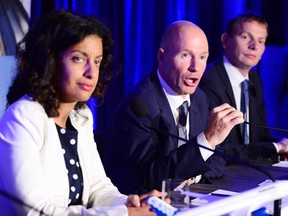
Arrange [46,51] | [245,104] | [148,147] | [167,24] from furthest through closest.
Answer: [167,24] → [245,104] → [148,147] → [46,51]

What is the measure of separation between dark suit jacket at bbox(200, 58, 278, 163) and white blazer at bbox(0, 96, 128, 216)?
102 cm

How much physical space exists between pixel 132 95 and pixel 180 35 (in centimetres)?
34

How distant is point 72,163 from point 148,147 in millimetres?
488

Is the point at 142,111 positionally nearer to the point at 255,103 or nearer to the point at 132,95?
the point at 132,95

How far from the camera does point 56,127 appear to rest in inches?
75.2

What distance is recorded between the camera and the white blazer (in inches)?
66.2

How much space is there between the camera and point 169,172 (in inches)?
89.4

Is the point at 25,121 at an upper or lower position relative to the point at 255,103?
upper

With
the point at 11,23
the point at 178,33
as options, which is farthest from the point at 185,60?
the point at 11,23

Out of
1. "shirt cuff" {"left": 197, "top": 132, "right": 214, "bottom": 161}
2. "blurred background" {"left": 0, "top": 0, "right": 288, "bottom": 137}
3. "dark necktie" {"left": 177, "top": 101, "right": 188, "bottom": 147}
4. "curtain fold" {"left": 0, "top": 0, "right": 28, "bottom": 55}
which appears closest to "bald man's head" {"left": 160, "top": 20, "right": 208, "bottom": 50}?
"dark necktie" {"left": 177, "top": 101, "right": 188, "bottom": 147}

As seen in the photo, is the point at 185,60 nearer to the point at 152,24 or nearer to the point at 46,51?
A: the point at 46,51

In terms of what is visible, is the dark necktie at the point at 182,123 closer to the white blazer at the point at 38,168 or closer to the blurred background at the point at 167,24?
the white blazer at the point at 38,168

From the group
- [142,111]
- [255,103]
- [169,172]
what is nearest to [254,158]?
[255,103]

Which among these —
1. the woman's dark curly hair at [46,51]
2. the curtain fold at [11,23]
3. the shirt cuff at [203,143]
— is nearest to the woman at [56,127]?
the woman's dark curly hair at [46,51]
